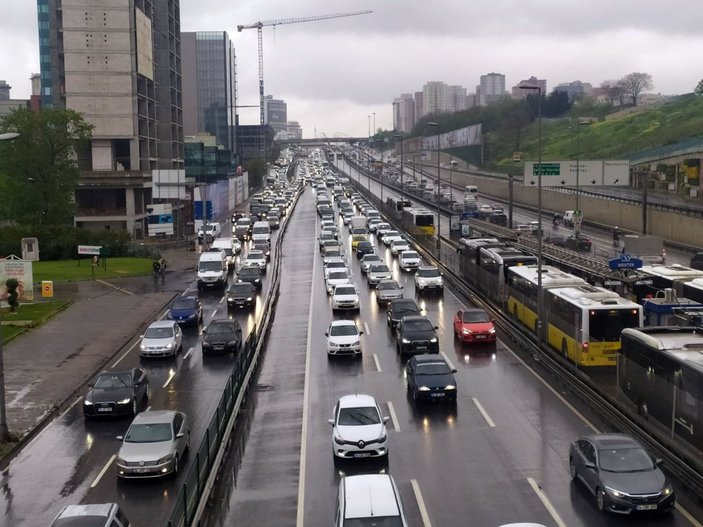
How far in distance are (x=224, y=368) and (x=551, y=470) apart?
49.3ft

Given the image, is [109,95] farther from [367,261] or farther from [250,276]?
[250,276]

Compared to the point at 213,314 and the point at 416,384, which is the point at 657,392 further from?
the point at 213,314

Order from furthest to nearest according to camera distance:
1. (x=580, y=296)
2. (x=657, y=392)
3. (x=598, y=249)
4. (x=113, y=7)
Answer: (x=113, y=7), (x=598, y=249), (x=580, y=296), (x=657, y=392)

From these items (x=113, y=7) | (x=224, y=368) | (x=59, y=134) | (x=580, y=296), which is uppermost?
(x=113, y=7)

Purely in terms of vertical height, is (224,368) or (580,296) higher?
(580,296)

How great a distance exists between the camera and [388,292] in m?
45.0

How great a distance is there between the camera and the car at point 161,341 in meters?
32.9

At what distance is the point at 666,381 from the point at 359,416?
7.16m

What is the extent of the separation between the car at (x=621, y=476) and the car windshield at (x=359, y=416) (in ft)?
15.8

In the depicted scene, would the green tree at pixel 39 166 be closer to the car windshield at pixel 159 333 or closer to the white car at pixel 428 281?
the white car at pixel 428 281

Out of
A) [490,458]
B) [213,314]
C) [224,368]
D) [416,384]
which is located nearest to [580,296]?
[416,384]

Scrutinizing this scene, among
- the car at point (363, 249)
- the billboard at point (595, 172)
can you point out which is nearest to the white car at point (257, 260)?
the car at point (363, 249)

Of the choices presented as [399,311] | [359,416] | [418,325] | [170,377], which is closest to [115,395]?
[170,377]

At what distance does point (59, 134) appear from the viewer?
247 feet
